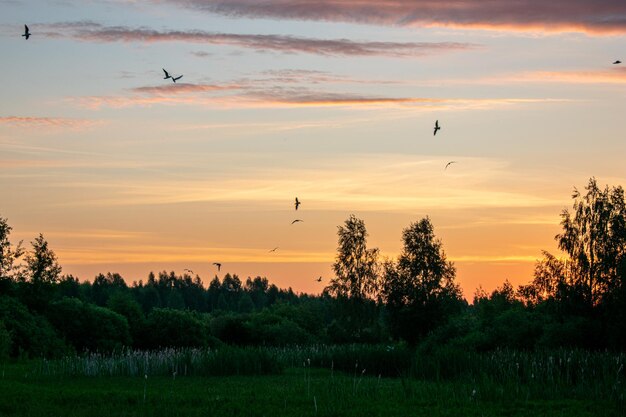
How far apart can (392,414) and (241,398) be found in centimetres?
692

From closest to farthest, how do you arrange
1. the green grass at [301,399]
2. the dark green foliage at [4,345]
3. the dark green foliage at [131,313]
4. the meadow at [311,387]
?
1. the green grass at [301,399]
2. the meadow at [311,387]
3. the dark green foliage at [4,345]
4. the dark green foliage at [131,313]

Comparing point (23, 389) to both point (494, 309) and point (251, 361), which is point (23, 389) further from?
point (494, 309)

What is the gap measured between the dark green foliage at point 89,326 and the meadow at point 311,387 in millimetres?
33682

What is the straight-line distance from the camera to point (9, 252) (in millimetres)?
88312

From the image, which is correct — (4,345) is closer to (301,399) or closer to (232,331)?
(301,399)

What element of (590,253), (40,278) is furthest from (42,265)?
(590,253)

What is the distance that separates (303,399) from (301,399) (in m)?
0.10

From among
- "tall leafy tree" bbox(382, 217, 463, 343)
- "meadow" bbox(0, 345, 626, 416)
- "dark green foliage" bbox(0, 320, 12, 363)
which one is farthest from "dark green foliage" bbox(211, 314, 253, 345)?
"meadow" bbox(0, 345, 626, 416)

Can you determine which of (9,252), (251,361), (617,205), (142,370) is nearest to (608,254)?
(617,205)

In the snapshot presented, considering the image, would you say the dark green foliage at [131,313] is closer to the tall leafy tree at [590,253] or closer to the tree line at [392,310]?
the tree line at [392,310]

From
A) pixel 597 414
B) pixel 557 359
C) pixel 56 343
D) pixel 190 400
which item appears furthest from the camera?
pixel 56 343

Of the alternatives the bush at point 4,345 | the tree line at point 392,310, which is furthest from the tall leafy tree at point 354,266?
the bush at point 4,345

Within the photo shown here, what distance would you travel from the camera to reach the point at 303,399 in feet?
117

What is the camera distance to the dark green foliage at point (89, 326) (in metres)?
85.3
